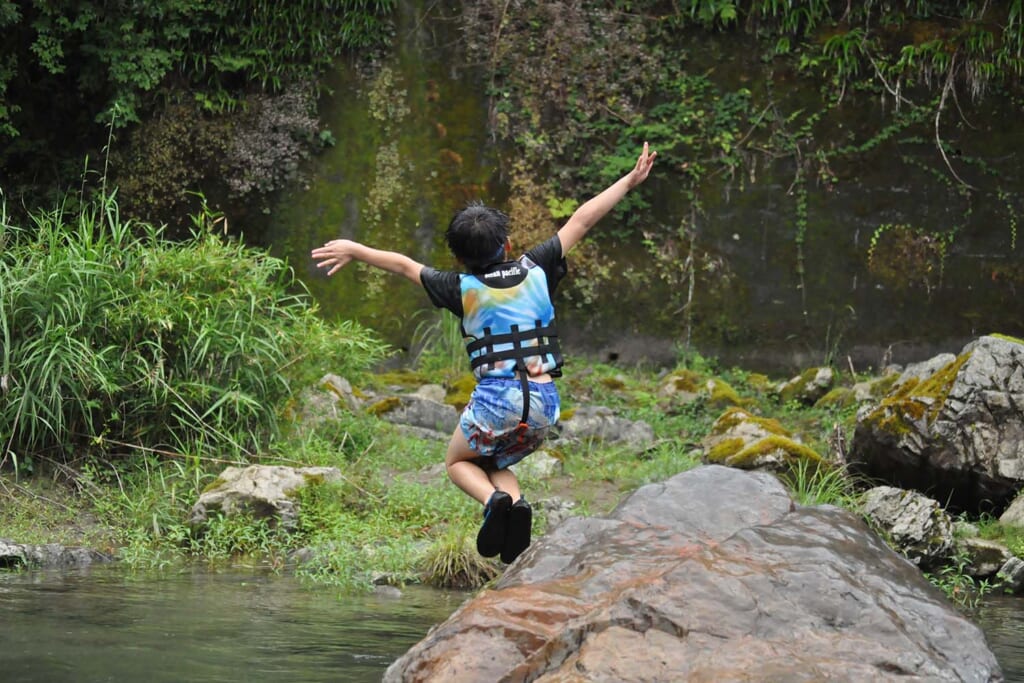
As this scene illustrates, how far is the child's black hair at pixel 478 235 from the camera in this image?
4.66m

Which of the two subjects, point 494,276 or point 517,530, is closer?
point 517,530

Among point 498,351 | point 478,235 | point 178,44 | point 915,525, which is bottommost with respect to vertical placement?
point 915,525

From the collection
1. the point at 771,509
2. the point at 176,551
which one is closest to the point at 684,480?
the point at 771,509

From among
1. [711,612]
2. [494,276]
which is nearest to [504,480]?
[494,276]

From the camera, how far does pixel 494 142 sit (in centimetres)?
1220

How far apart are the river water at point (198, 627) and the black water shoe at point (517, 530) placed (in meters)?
0.57

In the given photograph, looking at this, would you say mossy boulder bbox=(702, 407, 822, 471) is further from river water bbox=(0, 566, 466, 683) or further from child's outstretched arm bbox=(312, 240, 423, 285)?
child's outstretched arm bbox=(312, 240, 423, 285)

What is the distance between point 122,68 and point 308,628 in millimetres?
8246

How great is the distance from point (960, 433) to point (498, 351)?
377 centimetres

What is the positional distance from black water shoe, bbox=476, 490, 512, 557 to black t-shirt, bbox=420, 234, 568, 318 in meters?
0.76

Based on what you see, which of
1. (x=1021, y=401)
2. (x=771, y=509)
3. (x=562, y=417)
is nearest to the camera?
(x=771, y=509)

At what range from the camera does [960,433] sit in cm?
721

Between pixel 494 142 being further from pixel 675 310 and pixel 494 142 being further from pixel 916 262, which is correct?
pixel 916 262

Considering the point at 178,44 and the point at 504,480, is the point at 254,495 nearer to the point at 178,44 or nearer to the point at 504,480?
Answer: the point at 504,480
